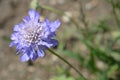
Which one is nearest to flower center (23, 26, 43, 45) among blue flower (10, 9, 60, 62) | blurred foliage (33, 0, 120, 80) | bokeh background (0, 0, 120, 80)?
blue flower (10, 9, 60, 62)

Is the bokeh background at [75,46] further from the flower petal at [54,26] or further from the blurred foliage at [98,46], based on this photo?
the flower petal at [54,26]

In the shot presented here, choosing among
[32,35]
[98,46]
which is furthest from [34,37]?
[98,46]

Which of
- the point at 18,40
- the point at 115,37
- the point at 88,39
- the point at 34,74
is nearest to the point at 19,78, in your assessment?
the point at 34,74

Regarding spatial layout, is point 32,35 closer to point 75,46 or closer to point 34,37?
point 34,37

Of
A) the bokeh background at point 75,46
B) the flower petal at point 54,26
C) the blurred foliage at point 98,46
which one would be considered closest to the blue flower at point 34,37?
the flower petal at point 54,26

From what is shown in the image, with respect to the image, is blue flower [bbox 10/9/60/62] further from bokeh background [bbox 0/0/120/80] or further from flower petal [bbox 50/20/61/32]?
bokeh background [bbox 0/0/120/80]

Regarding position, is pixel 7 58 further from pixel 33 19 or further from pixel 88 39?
pixel 33 19

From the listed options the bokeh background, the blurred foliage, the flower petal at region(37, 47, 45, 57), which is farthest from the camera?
the bokeh background
